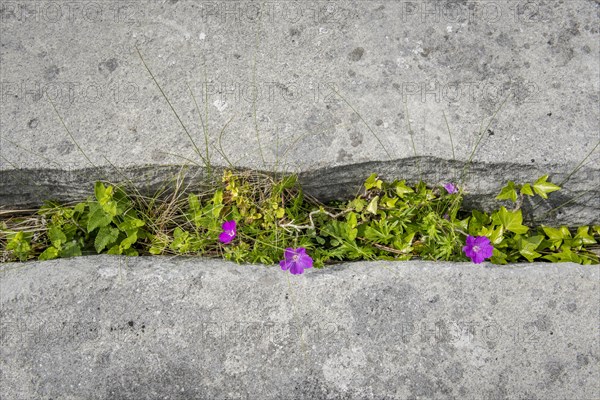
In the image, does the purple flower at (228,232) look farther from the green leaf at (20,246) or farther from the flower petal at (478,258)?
the flower petal at (478,258)

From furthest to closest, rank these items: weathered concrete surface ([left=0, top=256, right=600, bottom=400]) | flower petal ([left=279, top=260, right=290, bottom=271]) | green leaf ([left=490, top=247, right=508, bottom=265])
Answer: green leaf ([left=490, top=247, right=508, bottom=265]) < flower petal ([left=279, top=260, right=290, bottom=271]) < weathered concrete surface ([left=0, top=256, right=600, bottom=400])

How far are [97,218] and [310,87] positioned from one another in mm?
1050

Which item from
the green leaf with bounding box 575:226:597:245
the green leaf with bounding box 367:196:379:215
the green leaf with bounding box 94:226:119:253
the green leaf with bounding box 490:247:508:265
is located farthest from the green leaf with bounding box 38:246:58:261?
the green leaf with bounding box 575:226:597:245

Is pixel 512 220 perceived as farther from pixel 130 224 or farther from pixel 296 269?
pixel 130 224

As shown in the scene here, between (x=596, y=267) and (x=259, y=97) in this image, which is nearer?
(x=596, y=267)

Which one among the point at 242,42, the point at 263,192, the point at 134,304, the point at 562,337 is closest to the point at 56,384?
the point at 134,304

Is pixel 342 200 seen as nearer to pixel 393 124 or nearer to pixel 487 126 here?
pixel 393 124

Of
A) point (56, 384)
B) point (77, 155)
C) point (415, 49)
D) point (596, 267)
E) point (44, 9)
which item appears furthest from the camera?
point (44, 9)

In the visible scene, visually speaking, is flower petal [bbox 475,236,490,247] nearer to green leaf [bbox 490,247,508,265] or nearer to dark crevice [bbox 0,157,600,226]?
green leaf [bbox 490,247,508,265]

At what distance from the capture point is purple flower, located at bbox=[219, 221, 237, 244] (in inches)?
94.1

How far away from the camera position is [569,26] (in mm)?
2641

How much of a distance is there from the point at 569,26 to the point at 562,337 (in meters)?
1.41

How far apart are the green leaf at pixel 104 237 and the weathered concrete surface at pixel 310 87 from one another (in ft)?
0.77

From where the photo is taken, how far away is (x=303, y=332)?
2094mm
